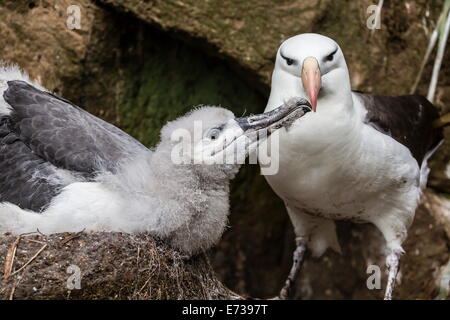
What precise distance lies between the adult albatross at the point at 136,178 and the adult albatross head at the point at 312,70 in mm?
686

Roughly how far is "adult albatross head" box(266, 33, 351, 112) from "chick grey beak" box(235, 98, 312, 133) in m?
0.58

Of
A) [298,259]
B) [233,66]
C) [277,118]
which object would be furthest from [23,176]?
[298,259]

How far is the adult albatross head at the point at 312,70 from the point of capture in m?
4.77

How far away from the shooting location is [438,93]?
612 cm

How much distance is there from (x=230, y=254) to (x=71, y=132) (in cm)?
249

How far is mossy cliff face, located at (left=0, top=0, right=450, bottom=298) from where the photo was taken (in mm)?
5469

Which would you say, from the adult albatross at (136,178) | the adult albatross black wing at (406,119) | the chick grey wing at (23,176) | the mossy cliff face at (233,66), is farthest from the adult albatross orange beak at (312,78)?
the chick grey wing at (23,176)

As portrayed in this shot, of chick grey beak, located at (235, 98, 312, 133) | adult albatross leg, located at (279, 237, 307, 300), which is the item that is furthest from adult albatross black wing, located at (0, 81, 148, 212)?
adult albatross leg, located at (279, 237, 307, 300)

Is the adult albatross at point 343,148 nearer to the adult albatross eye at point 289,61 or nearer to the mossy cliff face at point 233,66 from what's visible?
the adult albatross eye at point 289,61

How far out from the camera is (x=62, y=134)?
4.29 metres

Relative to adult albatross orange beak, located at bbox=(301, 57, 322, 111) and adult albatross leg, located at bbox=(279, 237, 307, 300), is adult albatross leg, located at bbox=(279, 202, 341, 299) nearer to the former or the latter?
adult albatross leg, located at bbox=(279, 237, 307, 300)

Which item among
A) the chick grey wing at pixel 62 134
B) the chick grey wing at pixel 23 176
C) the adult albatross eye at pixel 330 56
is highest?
the adult albatross eye at pixel 330 56
